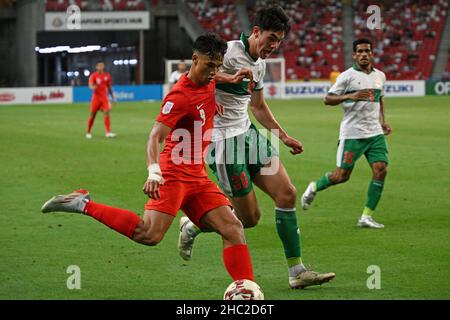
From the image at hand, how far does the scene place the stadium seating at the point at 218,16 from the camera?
181ft

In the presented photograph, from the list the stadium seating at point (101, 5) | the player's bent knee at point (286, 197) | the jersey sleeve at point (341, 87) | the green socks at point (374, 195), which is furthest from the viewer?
the stadium seating at point (101, 5)

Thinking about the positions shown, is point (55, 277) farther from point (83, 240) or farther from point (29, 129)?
point (29, 129)

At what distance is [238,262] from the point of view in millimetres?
6477

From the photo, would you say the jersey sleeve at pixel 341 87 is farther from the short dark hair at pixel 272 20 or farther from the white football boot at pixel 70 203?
the white football boot at pixel 70 203

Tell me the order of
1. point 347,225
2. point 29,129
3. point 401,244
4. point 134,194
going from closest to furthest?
point 401,244, point 347,225, point 134,194, point 29,129

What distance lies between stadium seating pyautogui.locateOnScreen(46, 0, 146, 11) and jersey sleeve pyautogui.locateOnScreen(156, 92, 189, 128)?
46036 mm

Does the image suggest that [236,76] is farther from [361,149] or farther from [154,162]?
[361,149]

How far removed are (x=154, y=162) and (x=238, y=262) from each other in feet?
3.13

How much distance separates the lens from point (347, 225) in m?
10.6

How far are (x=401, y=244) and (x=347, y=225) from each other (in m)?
1.35

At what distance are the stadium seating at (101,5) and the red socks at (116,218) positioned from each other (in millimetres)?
45872

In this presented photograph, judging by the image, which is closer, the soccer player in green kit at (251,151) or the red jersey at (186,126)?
the red jersey at (186,126)

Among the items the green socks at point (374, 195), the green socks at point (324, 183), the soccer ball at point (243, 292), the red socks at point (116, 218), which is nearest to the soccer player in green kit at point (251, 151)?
the soccer ball at point (243, 292)
